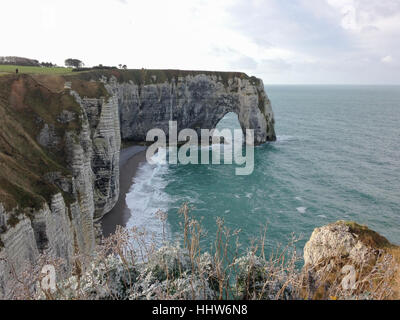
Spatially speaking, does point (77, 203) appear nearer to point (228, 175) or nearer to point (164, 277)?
point (164, 277)

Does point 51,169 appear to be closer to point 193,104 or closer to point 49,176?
point 49,176

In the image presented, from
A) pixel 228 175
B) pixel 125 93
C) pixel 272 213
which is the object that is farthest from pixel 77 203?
pixel 125 93

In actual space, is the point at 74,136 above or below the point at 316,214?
above

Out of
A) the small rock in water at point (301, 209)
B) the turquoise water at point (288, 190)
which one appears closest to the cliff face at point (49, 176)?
the turquoise water at point (288, 190)

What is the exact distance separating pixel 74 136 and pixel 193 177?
121ft

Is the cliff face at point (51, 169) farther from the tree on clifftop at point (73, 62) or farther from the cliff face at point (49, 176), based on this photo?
the tree on clifftop at point (73, 62)

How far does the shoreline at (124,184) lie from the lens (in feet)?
129

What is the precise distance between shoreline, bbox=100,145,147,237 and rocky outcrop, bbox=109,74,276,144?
963 cm

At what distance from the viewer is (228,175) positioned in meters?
63.7

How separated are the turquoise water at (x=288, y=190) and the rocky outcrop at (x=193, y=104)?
39.2 feet

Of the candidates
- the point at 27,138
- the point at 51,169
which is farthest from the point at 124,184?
the point at 51,169

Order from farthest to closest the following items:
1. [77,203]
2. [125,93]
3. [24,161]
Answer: [125,93]
[77,203]
[24,161]

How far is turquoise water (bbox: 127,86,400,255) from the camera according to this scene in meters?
41.4
